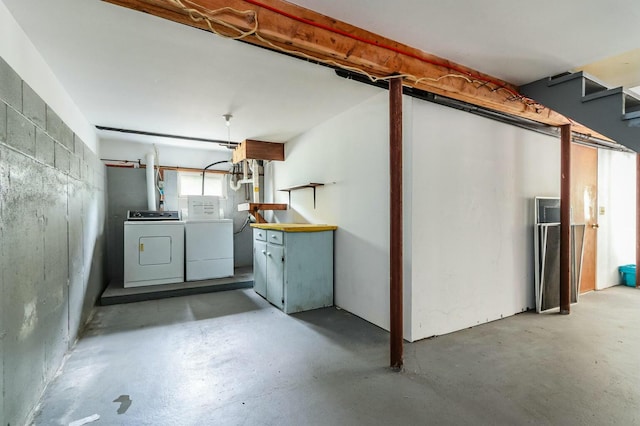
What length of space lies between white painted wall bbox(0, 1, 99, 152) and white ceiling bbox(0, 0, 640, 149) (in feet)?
0.21

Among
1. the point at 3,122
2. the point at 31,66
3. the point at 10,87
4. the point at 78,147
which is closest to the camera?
the point at 3,122

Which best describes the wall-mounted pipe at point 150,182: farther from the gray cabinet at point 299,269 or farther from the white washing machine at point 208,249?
the gray cabinet at point 299,269

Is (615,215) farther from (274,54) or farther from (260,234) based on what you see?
(274,54)

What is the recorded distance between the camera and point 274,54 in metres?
2.20

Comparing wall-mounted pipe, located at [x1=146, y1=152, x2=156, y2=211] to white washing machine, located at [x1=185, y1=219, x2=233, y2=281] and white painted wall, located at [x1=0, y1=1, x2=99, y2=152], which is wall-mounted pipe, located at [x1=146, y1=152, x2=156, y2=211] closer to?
white washing machine, located at [x1=185, y1=219, x2=233, y2=281]

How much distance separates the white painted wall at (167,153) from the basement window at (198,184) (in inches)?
6.8

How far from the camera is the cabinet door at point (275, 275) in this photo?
3.46 meters

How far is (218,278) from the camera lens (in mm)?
4723

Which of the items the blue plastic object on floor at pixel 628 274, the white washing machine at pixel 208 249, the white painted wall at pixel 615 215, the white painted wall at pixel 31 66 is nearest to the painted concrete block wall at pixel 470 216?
the white painted wall at pixel 615 215

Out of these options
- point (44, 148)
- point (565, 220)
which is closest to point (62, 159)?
point (44, 148)

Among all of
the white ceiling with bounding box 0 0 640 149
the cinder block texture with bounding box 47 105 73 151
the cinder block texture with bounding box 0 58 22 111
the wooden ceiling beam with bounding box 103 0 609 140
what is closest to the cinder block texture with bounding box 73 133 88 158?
the cinder block texture with bounding box 47 105 73 151

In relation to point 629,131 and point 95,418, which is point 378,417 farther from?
point 629,131

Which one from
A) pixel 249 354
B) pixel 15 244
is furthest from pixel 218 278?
pixel 15 244

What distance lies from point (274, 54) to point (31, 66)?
5.32ft
